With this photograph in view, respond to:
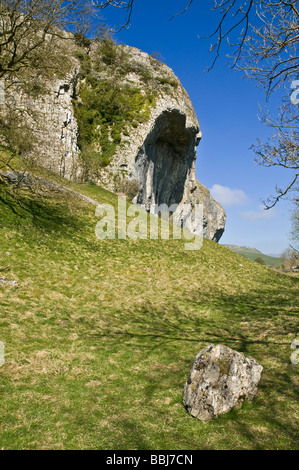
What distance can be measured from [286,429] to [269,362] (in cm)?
267

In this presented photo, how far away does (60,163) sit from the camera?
28859 millimetres

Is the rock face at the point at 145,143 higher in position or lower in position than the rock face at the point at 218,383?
higher

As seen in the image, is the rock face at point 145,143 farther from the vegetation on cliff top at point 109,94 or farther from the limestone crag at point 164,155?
the vegetation on cliff top at point 109,94

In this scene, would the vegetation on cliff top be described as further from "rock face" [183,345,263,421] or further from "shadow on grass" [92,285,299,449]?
"rock face" [183,345,263,421]

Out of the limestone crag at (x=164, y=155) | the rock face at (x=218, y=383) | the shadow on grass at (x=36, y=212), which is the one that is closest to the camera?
the rock face at (x=218, y=383)

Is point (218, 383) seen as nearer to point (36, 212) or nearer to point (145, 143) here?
point (36, 212)

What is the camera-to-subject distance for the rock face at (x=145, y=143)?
29.0 meters

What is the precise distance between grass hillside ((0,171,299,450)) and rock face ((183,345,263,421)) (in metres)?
0.18

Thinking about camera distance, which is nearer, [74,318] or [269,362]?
[269,362]

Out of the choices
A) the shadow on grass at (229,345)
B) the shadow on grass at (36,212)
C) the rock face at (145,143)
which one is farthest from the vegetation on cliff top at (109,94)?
the shadow on grass at (229,345)

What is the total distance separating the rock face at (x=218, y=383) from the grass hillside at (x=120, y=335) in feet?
0.60

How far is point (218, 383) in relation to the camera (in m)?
5.01
